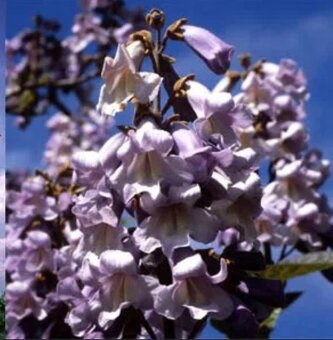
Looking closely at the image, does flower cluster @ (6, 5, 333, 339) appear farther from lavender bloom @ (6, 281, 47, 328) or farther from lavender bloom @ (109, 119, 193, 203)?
lavender bloom @ (6, 281, 47, 328)

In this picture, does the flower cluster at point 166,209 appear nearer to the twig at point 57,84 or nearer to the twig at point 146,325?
the twig at point 146,325

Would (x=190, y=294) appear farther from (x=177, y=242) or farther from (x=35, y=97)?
(x=35, y=97)

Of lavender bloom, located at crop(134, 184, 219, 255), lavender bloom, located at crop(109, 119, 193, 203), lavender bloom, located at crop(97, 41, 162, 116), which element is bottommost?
lavender bloom, located at crop(134, 184, 219, 255)

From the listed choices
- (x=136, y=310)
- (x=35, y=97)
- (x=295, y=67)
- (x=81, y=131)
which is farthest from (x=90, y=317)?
(x=81, y=131)

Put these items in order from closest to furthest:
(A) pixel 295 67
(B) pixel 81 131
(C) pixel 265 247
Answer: (C) pixel 265 247 → (A) pixel 295 67 → (B) pixel 81 131

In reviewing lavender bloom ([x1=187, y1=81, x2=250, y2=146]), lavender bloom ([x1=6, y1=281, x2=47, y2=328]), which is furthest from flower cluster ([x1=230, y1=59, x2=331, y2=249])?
lavender bloom ([x1=187, y1=81, x2=250, y2=146])

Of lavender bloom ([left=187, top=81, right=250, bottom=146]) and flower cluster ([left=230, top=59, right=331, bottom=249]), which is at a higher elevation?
flower cluster ([left=230, top=59, right=331, bottom=249])
